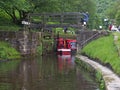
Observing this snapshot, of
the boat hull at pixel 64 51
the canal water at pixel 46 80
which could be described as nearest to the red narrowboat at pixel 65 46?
the boat hull at pixel 64 51

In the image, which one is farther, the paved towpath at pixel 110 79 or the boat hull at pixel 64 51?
the boat hull at pixel 64 51

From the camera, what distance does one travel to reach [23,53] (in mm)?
42781

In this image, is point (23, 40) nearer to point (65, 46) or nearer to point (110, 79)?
point (65, 46)

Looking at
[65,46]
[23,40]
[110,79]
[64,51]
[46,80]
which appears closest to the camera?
[110,79]

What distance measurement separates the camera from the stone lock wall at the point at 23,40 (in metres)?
41.6

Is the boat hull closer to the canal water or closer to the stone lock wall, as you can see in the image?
the stone lock wall

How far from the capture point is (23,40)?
→ 43312 mm

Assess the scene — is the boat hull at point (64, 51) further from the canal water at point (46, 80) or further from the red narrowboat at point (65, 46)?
the canal water at point (46, 80)

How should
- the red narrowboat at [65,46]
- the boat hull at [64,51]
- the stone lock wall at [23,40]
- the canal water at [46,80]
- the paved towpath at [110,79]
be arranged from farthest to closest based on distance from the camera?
the red narrowboat at [65,46] → the boat hull at [64,51] → the stone lock wall at [23,40] → the canal water at [46,80] → the paved towpath at [110,79]

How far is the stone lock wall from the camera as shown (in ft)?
136

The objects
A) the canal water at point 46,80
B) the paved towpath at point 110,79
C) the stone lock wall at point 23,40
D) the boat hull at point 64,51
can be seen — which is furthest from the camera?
the boat hull at point 64,51

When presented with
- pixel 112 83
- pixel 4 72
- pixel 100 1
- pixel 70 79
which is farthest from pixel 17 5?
pixel 100 1

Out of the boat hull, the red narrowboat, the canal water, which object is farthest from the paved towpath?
the red narrowboat

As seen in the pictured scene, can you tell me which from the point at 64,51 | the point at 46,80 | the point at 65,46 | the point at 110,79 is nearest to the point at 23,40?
the point at 64,51
